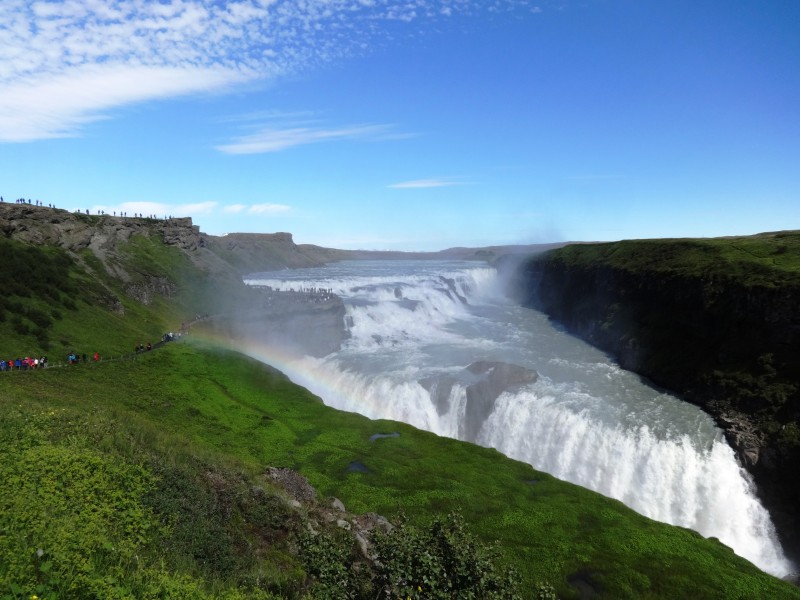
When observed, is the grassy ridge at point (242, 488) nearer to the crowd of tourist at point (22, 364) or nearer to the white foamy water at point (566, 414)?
the crowd of tourist at point (22, 364)

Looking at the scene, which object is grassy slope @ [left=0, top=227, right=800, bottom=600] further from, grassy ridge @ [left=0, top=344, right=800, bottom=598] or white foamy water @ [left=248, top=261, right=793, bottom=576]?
white foamy water @ [left=248, top=261, right=793, bottom=576]

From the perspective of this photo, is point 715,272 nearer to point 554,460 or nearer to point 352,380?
point 554,460

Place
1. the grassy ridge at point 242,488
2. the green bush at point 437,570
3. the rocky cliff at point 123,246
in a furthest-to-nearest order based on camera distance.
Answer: the rocky cliff at point 123,246 → the grassy ridge at point 242,488 → the green bush at point 437,570

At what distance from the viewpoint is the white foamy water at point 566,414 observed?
115ft

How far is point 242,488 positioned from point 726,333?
159 ft

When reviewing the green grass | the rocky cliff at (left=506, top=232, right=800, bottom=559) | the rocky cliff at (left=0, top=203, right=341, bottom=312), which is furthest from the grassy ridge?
the green grass

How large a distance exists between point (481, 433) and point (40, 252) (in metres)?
56.7

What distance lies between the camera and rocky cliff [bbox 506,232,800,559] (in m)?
37.2

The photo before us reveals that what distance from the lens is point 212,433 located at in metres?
35.2

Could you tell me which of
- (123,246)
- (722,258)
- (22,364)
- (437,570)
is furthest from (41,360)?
(722,258)

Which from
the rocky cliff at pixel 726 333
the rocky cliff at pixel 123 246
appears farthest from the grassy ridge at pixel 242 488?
the rocky cliff at pixel 123 246

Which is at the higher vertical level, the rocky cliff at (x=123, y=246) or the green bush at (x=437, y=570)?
the rocky cliff at (x=123, y=246)

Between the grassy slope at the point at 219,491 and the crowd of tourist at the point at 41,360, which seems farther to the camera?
the crowd of tourist at the point at 41,360

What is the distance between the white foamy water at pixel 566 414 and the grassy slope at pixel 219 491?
285 inches
